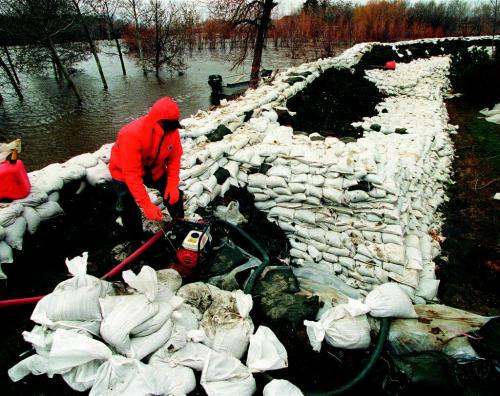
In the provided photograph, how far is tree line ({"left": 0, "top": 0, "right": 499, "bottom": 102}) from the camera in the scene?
9586mm

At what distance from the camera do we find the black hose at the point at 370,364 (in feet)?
5.55

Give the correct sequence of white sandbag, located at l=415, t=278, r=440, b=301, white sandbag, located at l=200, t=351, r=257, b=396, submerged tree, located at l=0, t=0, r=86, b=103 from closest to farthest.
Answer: white sandbag, located at l=200, t=351, r=257, b=396
white sandbag, located at l=415, t=278, r=440, b=301
submerged tree, located at l=0, t=0, r=86, b=103

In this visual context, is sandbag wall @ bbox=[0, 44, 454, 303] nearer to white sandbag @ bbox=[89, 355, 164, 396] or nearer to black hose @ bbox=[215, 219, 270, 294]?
black hose @ bbox=[215, 219, 270, 294]

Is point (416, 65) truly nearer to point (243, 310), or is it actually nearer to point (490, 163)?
point (490, 163)

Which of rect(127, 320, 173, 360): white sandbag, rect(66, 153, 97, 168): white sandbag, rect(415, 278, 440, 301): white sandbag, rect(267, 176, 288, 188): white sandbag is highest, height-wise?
rect(66, 153, 97, 168): white sandbag

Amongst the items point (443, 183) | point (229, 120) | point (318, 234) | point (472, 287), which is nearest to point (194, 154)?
point (229, 120)

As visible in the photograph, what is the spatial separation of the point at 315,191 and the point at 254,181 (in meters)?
0.72

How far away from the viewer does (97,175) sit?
3.32 meters

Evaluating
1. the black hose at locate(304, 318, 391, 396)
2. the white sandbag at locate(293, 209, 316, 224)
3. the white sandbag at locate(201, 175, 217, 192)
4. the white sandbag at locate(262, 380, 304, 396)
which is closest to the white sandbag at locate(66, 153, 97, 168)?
the white sandbag at locate(201, 175, 217, 192)

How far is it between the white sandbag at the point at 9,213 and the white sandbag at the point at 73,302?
1.06 meters

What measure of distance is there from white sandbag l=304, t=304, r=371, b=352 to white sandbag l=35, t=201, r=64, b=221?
2.45m

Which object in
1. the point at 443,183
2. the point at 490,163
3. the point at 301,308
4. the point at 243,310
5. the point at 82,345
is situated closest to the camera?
the point at 82,345

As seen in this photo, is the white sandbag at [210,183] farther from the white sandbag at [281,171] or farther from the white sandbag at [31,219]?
the white sandbag at [31,219]

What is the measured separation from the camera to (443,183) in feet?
16.2
